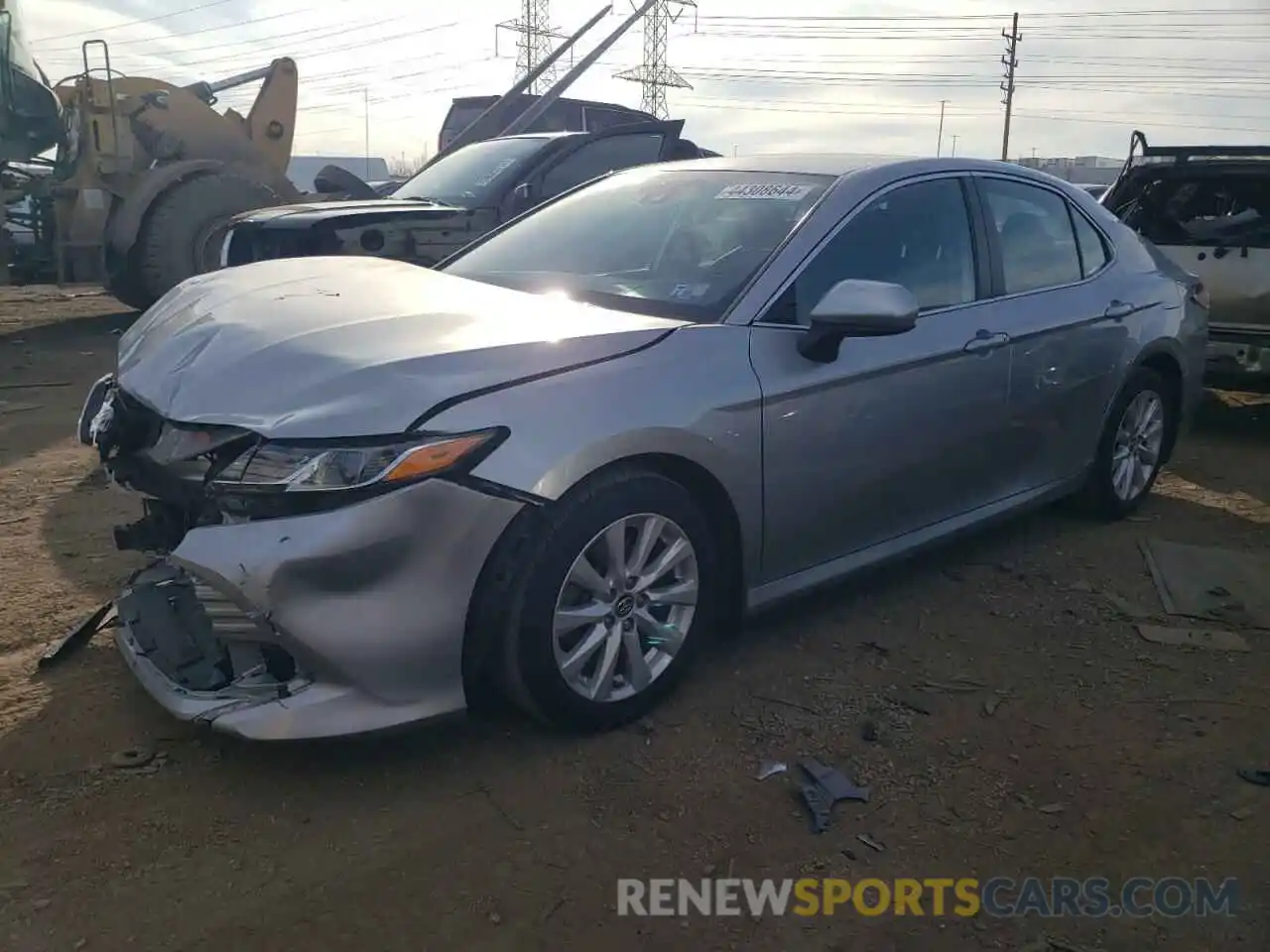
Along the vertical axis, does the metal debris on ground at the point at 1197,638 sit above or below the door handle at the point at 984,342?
below

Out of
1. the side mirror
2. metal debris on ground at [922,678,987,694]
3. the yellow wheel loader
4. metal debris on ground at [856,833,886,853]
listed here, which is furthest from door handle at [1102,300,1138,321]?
the yellow wheel loader

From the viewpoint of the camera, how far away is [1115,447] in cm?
495

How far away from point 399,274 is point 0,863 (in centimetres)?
211

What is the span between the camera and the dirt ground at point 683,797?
237 cm

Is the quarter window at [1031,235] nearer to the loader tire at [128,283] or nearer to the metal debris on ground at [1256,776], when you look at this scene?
the metal debris on ground at [1256,776]

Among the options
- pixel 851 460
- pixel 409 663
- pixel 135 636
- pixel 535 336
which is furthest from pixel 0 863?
pixel 851 460

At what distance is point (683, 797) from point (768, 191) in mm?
2059

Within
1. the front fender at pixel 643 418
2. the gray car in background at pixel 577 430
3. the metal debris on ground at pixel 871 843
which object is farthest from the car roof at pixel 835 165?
the metal debris on ground at pixel 871 843

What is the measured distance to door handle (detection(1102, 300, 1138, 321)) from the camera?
15.3 ft

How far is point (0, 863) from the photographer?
247 cm

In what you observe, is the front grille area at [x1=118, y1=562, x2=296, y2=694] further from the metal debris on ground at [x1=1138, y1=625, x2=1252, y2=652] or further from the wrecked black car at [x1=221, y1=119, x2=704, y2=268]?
the wrecked black car at [x1=221, y1=119, x2=704, y2=268]

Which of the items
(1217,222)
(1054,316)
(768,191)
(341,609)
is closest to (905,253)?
(768,191)

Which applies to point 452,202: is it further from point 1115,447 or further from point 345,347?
point 345,347

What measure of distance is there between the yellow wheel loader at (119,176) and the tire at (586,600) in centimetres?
772
